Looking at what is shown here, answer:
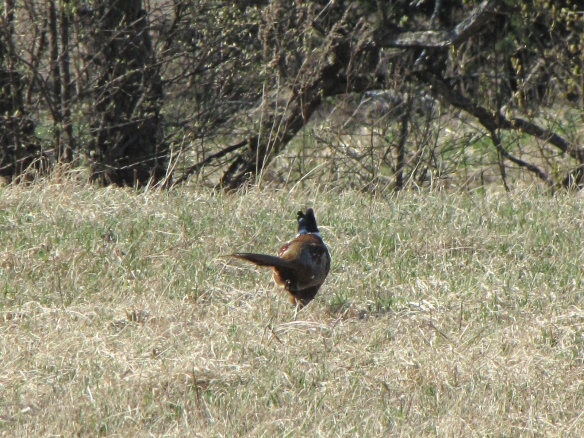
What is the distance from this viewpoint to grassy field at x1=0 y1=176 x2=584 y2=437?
3.65m

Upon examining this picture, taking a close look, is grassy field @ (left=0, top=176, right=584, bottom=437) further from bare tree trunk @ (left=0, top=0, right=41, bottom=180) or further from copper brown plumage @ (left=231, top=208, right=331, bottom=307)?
bare tree trunk @ (left=0, top=0, right=41, bottom=180)

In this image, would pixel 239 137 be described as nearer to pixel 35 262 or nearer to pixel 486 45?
pixel 486 45

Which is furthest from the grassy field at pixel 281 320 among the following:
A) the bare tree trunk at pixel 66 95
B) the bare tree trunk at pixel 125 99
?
the bare tree trunk at pixel 125 99

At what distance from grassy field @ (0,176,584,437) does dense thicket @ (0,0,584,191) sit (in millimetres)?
1687

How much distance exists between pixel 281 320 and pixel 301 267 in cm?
27

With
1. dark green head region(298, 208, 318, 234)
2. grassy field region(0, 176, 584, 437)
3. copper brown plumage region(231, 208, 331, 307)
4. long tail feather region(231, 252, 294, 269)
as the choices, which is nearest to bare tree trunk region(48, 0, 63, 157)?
grassy field region(0, 176, 584, 437)

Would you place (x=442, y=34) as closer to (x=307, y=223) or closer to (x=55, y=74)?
(x=55, y=74)

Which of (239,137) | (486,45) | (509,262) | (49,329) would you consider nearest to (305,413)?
(49,329)

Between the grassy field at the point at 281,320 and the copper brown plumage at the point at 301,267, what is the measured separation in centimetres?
10

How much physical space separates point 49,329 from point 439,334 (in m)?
1.75

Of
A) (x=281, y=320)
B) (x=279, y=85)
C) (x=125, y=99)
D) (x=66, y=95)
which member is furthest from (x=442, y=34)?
(x=281, y=320)

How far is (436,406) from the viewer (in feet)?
12.2

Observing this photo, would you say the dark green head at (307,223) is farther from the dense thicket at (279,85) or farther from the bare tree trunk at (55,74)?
the bare tree trunk at (55,74)

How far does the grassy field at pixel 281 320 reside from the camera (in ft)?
12.0
